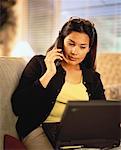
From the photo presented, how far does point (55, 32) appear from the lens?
3.87m

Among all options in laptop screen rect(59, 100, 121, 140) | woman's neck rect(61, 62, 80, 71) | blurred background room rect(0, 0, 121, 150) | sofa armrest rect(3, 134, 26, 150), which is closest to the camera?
laptop screen rect(59, 100, 121, 140)

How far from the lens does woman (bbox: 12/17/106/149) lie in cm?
130

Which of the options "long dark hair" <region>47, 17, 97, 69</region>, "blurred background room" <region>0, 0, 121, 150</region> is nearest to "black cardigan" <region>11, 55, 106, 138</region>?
"long dark hair" <region>47, 17, 97, 69</region>

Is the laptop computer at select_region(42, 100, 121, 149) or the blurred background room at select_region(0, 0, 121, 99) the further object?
the blurred background room at select_region(0, 0, 121, 99)

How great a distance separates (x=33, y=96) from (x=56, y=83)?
0.48 ft

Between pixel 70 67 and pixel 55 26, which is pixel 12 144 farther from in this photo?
pixel 55 26

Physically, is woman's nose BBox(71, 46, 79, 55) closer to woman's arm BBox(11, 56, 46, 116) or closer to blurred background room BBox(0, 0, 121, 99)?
woman's arm BBox(11, 56, 46, 116)

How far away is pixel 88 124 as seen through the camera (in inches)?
36.9

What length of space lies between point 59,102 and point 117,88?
Answer: 1180 millimetres

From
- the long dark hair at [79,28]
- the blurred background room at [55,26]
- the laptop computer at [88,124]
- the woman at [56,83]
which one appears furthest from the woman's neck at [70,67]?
the blurred background room at [55,26]

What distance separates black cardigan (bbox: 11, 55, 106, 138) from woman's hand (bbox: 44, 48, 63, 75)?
0.04m

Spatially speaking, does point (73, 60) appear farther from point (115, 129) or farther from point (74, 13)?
point (74, 13)

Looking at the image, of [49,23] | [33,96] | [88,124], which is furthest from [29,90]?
[49,23]

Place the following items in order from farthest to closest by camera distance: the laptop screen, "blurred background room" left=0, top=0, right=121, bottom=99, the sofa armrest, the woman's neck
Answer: "blurred background room" left=0, top=0, right=121, bottom=99 → the woman's neck → the sofa armrest → the laptop screen
